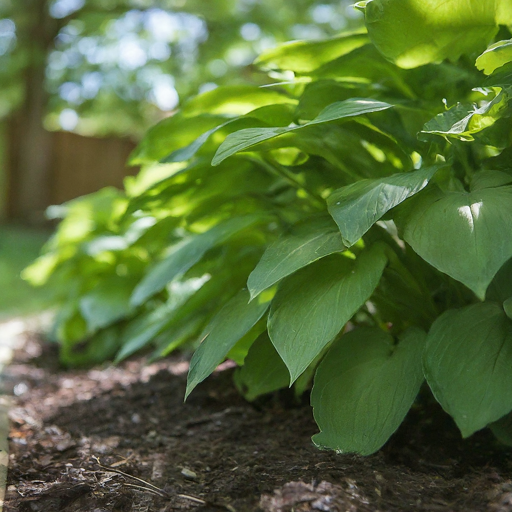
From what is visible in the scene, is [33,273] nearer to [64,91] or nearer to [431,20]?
[431,20]

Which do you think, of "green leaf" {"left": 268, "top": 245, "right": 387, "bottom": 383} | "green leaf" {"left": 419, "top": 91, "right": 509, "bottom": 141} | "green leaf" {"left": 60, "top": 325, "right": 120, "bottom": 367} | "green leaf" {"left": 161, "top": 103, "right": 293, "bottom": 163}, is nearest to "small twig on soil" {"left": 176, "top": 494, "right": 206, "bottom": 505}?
"green leaf" {"left": 268, "top": 245, "right": 387, "bottom": 383}

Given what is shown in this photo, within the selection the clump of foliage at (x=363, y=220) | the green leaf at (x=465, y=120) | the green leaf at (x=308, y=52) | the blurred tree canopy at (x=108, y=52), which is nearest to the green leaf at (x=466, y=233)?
the clump of foliage at (x=363, y=220)

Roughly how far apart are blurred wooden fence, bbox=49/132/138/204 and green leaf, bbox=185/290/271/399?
428 inches

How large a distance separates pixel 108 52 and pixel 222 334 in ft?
37.4

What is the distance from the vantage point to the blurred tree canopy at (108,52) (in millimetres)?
10039

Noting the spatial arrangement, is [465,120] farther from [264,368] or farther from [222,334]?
[264,368]

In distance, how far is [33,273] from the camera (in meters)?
3.21

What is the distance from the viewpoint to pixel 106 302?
9.11 feet

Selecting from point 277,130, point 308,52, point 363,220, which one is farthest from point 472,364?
point 308,52

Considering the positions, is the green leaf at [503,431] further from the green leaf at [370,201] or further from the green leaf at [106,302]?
the green leaf at [106,302]

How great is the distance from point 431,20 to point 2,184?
37.6 ft

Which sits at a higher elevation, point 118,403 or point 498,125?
point 498,125

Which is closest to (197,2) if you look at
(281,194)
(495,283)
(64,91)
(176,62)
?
(176,62)

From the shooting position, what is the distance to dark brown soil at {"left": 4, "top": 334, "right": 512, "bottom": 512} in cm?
108
